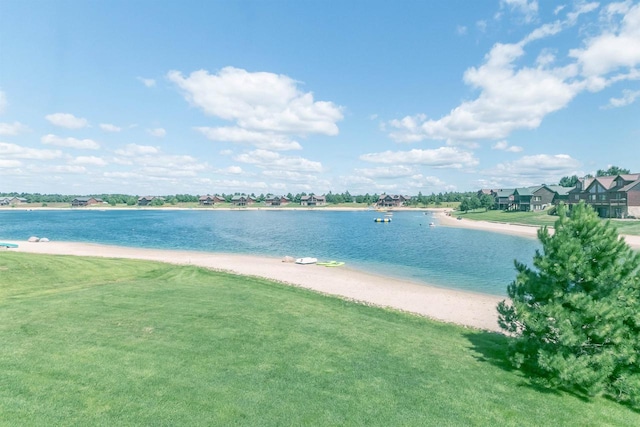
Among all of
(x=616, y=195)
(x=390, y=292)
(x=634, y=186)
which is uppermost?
(x=634, y=186)

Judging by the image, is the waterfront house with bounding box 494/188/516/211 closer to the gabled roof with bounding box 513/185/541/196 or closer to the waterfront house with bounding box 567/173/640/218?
the gabled roof with bounding box 513/185/541/196

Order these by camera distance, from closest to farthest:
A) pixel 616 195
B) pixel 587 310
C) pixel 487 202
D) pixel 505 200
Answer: pixel 587 310 < pixel 616 195 < pixel 505 200 < pixel 487 202

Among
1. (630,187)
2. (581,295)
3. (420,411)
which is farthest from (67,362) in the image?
(630,187)

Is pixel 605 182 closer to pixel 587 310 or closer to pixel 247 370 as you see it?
pixel 587 310

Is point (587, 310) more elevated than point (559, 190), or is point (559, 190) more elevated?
point (559, 190)

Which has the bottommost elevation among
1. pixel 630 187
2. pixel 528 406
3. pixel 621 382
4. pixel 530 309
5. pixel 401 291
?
pixel 401 291

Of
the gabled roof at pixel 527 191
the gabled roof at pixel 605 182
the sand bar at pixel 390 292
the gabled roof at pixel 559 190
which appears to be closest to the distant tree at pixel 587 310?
the sand bar at pixel 390 292

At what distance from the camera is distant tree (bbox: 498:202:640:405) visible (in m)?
11.2

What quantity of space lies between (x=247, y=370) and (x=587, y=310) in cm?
1177

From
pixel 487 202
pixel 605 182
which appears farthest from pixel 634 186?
pixel 487 202

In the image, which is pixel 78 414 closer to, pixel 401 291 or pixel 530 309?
pixel 530 309

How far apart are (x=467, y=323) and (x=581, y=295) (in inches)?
525

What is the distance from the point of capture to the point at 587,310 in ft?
37.0

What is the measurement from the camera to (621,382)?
11336mm
